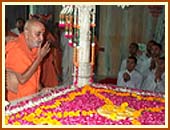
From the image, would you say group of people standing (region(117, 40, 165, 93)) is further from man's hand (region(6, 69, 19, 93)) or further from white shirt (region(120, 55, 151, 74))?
man's hand (region(6, 69, 19, 93))

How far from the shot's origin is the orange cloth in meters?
3.52

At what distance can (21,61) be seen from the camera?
3.52 meters

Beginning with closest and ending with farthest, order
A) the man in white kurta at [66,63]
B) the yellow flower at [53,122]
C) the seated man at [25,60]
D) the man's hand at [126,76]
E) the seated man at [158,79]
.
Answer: the yellow flower at [53,122]
the seated man at [25,60]
the seated man at [158,79]
the man's hand at [126,76]
the man in white kurta at [66,63]

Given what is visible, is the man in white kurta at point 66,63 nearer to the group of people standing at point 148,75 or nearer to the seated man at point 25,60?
the group of people standing at point 148,75

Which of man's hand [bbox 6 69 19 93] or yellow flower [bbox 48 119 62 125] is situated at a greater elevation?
Result: man's hand [bbox 6 69 19 93]

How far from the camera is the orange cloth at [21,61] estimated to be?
352cm

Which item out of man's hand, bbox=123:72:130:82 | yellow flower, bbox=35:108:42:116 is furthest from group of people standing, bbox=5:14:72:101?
man's hand, bbox=123:72:130:82

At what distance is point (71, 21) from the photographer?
154 inches

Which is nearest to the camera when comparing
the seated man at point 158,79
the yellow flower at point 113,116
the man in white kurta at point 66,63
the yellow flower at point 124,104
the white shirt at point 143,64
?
the yellow flower at point 113,116

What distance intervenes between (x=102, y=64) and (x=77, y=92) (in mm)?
4500

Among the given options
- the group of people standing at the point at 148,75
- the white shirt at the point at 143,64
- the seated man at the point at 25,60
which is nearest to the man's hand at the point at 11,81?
the seated man at the point at 25,60

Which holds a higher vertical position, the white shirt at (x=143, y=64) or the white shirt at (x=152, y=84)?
the white shirt at (x=143, y=64)

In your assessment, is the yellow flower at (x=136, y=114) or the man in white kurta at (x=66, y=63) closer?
the yellow flower at (x=136, y=114)

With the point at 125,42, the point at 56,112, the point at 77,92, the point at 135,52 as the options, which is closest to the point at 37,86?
the point at 77,92
